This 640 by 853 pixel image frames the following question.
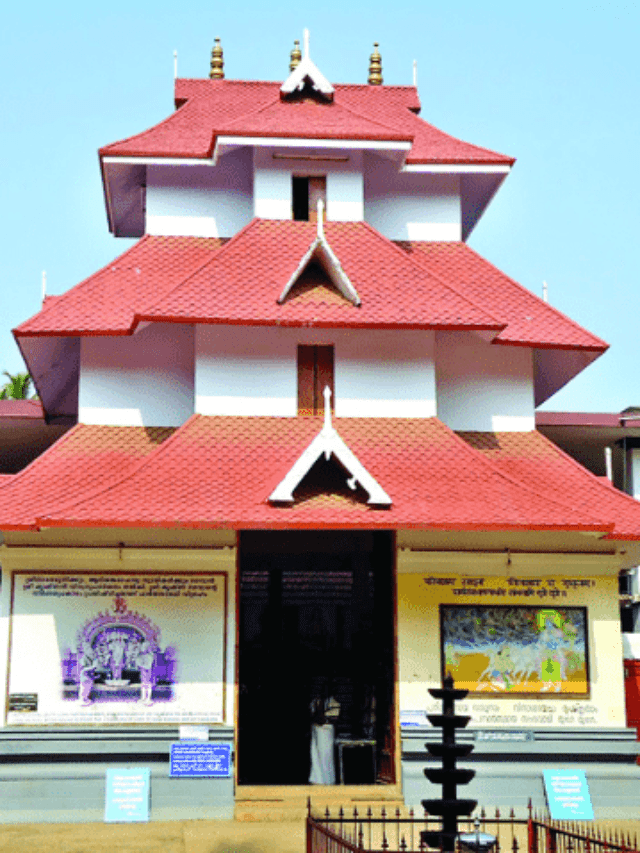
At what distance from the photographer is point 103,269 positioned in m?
19.0

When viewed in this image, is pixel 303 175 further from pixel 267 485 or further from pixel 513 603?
pixel 513 603

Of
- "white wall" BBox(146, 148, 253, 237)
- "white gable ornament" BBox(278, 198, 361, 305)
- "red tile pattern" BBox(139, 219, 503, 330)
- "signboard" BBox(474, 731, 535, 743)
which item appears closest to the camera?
"signboard" BBox(474, 731, 535, 743)

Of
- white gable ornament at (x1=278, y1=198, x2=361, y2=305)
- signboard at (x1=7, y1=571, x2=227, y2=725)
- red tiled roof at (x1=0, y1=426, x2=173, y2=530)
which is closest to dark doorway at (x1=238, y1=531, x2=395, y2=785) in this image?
signboard at (x1=7, y1=571, x2=227, y2=725)

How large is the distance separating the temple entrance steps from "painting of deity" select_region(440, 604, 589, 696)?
70.6 inches

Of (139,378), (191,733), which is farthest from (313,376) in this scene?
(191,733)

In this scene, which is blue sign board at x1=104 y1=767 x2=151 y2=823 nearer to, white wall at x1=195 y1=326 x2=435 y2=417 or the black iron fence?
the black iron fence

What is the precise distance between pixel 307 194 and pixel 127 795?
10.1m

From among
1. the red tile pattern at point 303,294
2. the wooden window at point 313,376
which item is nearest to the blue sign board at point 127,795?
the wooden window at point 313,376

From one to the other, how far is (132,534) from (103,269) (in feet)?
17.6

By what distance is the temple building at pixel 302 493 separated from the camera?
1505 centimetres

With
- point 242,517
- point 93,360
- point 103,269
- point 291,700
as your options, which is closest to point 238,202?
point 103,269

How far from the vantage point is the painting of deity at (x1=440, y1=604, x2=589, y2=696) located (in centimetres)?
1562

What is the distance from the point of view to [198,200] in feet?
65.5

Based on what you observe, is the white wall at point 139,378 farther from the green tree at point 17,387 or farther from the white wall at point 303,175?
the green tree at point 17,387
